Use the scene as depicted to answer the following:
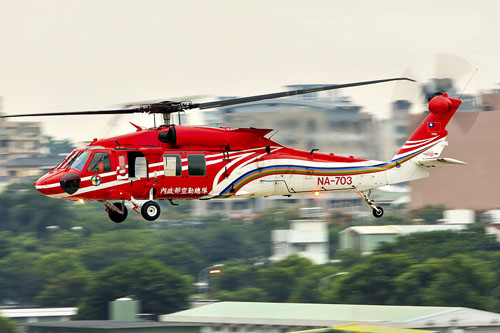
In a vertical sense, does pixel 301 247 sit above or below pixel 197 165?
below

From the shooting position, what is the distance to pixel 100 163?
24.0 m

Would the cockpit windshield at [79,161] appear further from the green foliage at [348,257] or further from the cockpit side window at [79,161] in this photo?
the green foliage at [348,257]

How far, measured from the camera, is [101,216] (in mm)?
87750

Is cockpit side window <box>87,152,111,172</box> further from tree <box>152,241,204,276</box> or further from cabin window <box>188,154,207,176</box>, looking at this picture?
tree <box>152,241,204,276</box>

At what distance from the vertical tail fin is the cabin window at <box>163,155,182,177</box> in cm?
670

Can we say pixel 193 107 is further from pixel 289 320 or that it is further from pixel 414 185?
pixel 414 185

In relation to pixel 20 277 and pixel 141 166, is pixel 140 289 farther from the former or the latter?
pixel 141 166

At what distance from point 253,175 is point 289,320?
68.6ft

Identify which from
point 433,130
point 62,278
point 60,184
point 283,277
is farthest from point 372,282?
point 60,184

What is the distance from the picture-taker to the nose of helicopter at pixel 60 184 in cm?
2367

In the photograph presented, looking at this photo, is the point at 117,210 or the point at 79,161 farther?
the point at 117,210

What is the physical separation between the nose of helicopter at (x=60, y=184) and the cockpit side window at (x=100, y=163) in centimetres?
43

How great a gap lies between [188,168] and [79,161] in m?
2.58

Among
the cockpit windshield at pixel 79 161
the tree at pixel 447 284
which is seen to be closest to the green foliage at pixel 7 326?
the tree at pixel 447 284
